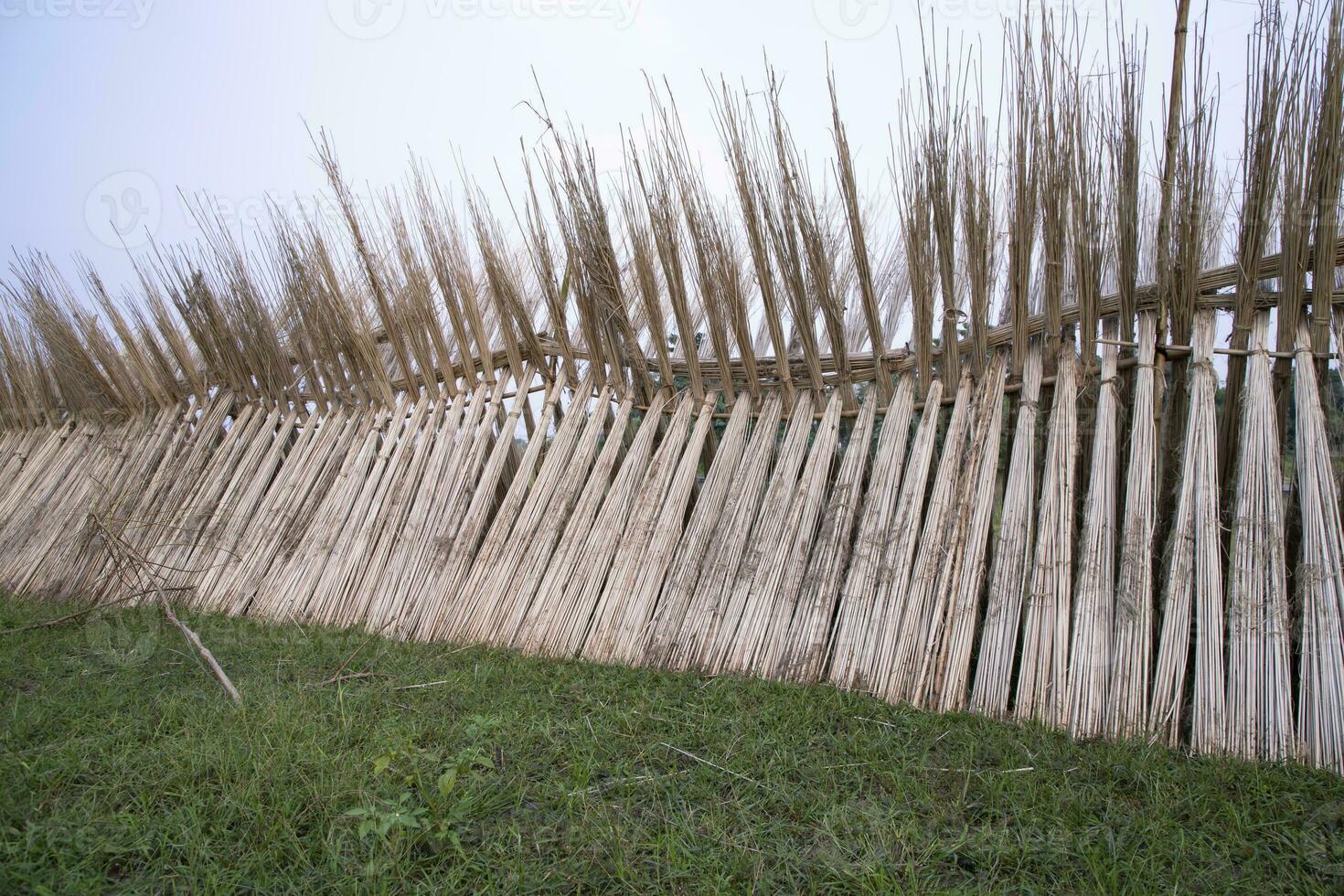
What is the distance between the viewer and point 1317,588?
146 cm

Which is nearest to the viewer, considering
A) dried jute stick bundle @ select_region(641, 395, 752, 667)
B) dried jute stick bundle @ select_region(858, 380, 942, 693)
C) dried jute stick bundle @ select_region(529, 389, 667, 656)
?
dried jute stick bundle @ select_region(858, 380, 942, 693)

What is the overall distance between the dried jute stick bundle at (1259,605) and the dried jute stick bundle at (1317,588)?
0.10 feet

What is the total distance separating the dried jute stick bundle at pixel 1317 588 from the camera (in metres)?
1.37

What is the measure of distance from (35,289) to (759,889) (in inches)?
184

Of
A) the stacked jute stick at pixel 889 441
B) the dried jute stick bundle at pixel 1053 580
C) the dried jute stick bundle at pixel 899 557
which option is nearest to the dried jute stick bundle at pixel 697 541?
the stacked jute stick at pixel 889 441

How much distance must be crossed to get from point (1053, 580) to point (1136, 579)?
16 centimetres

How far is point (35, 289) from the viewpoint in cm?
405

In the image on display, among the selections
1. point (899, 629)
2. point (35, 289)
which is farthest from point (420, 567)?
point (35, 289)

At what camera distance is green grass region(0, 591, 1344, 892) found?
111 centimetres

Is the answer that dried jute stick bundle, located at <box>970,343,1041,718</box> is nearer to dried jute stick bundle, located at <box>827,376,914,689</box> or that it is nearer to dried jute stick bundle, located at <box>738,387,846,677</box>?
dried jute stick bundle, located at <box>827,376,914,689</box>

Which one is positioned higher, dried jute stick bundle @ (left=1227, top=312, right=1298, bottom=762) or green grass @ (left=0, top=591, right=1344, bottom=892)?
dried jute stick bundle @ (left=1227, top=312, right=1298, bottom=762)

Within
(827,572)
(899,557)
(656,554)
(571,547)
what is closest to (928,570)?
(899,557)

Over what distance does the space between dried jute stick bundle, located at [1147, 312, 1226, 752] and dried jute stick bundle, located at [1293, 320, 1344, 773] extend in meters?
0.13

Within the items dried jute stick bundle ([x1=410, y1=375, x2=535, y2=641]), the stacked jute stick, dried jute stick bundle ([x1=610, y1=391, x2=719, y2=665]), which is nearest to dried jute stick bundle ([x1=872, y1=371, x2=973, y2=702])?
the stacked jute stick
